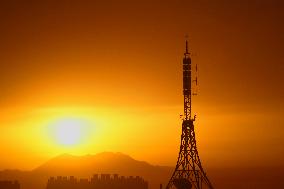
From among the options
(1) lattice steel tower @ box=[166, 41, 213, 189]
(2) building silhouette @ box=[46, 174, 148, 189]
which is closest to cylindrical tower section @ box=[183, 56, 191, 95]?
(1) lattice steel tower @ box=[166, 41, 213, 189]

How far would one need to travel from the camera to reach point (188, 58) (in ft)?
189

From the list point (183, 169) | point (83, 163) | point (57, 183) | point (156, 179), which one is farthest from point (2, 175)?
point (183, 169)

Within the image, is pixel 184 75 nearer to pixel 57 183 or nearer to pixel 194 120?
pixel 194 120

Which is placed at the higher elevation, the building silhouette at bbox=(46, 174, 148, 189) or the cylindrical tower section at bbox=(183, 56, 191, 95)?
the cylindrical tower section at bbox=(183, 56, 191, 95)

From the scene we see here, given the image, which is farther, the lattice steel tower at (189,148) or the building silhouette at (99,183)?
the building silhouette at (99,183)

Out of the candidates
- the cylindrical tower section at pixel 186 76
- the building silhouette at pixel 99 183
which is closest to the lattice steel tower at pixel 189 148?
the cylindrical tower section at pixel 186 76

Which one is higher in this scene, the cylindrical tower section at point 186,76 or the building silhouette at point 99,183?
the cylindrical tower section at point 186,76

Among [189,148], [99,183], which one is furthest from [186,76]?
[99,183]

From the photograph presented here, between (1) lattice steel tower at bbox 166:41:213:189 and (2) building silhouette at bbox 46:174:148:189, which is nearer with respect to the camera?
(1) lattice steel tower at bbox 166:41:213:189

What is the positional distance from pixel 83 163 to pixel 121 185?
355 feet

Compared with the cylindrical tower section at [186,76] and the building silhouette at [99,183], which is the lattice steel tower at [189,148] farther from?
the building silhouette at [99,183]

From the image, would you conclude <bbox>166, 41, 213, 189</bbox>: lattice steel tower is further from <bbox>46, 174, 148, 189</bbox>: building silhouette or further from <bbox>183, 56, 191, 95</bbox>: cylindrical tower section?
<bbox>46, 174, 148, 189</bbox>: building silhouette

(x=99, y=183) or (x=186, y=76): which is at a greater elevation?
(x=186, y=76)

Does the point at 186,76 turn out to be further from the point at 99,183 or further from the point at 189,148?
the point at 99,183
